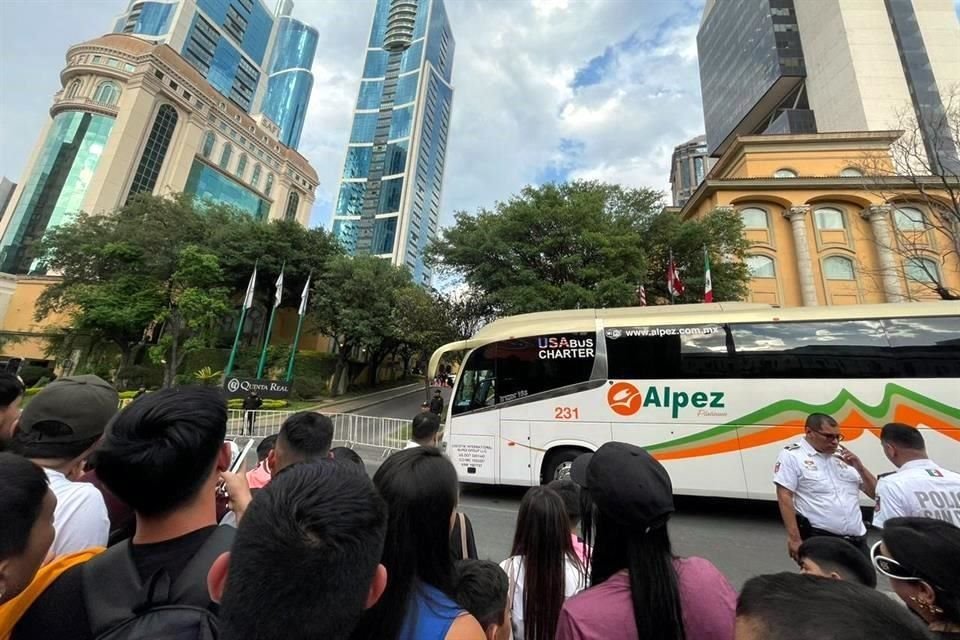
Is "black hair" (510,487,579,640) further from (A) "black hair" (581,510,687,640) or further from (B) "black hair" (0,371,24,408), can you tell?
(B) "black hair" (0,371,24,408)

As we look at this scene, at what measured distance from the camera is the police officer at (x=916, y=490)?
8.03 ft

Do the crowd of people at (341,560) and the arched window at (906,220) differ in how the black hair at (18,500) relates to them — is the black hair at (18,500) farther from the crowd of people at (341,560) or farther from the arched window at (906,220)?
the arched window at (906,220)

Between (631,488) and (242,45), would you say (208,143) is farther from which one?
(631,488)

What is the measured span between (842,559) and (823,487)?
5.89 feet

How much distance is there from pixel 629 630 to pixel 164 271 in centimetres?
2977

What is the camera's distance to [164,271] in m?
23.1

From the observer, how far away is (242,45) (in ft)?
214

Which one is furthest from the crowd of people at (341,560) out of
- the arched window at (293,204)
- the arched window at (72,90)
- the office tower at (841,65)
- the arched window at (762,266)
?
the arched window at (293,204)

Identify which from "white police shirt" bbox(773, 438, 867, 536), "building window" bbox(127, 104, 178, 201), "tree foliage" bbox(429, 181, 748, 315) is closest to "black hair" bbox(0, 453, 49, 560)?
"white police shirt" bbox(773, 438, 867, 536)

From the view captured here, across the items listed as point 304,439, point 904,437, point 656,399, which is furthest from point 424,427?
point 656,399

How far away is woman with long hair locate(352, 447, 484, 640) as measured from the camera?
3.71ft

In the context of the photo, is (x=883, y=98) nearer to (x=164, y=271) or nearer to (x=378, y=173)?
(x=164, y=271)

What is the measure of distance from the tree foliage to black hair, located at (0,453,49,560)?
1338 centimetres

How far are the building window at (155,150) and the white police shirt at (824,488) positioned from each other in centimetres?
5025
